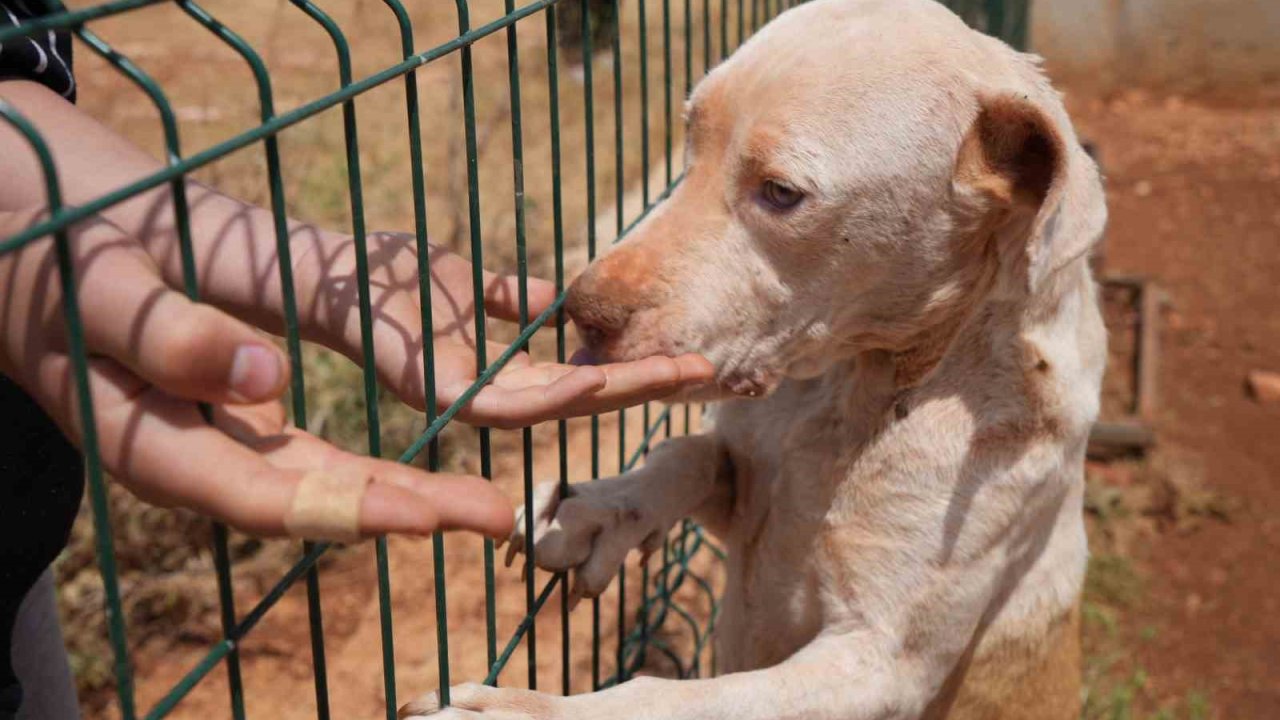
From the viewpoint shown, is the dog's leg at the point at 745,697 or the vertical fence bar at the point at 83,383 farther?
the dog's leg at the point at 745,697

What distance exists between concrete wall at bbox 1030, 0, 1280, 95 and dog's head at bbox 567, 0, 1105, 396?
9.52 meters

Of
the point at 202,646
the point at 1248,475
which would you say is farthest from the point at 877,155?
the point at 1248,475

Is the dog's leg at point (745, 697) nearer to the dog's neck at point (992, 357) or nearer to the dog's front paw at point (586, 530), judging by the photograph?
the dog's front paw at point (586, 530)

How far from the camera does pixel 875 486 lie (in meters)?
2.13

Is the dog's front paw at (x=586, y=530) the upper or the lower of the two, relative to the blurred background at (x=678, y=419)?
upper

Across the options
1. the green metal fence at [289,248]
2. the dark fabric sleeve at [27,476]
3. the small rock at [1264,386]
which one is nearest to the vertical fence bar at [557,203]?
the green metal fence at [289,248]

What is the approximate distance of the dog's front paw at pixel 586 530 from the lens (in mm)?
2051

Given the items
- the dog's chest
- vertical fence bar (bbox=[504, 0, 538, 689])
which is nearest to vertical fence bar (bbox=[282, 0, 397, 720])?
vertical fence bar (bbox=[504, 0, 538, 689])

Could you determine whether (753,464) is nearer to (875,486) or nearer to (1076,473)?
(875,486)

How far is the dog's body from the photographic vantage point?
192 centimetres

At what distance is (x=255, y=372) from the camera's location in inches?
41.3

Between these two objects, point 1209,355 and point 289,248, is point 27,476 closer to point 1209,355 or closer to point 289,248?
point 289,248

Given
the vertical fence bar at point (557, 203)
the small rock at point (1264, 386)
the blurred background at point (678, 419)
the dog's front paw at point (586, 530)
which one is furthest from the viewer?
the small rock at point (1264, 386)

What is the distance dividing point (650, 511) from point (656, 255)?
50 centimetres
